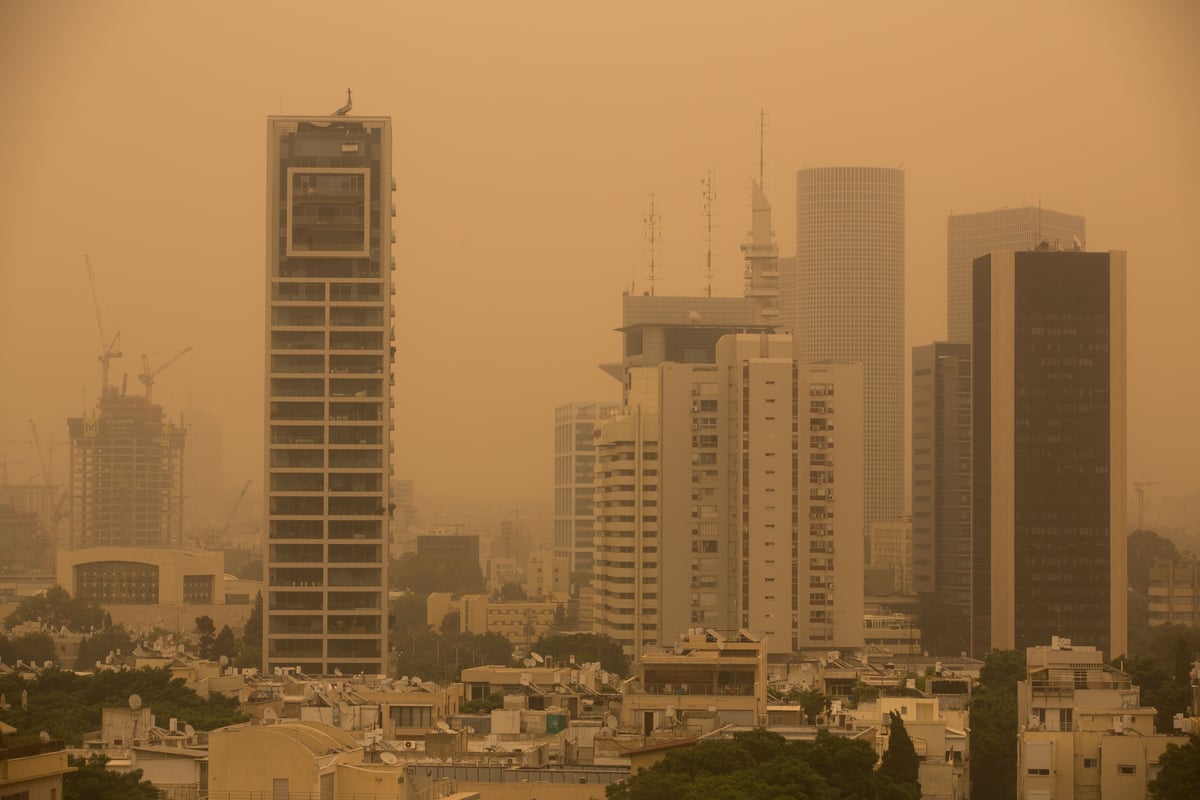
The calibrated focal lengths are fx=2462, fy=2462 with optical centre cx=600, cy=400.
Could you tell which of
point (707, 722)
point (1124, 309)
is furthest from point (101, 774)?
point (1124, 309)

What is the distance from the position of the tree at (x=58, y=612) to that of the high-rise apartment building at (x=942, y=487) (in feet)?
147

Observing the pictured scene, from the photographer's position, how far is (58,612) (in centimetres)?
13212

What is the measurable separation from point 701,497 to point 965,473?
40.6 m

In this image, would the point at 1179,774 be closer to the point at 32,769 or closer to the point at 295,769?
the point at 295,769

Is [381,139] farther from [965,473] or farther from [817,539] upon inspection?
[965,473]

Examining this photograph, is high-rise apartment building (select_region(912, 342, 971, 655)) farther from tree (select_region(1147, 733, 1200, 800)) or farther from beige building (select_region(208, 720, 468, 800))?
beige building (select_region(208, 720, 468, 800))

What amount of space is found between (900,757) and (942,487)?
97.7 meters

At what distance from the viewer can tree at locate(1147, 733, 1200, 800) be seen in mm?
42125

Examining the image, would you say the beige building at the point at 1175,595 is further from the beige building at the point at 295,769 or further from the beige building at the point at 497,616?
the beige building at the point at 295,769

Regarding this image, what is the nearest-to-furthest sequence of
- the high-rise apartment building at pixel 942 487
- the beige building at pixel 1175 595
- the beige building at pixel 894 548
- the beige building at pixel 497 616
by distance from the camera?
the beige building at pixel 1175 595, the high-rise apartment building at pixel 942 487, the beige building at pixel 497 616, the beige building at pixel 894 548

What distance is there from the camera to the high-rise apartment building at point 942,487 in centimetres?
13700

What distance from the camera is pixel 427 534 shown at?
19588 centimetres

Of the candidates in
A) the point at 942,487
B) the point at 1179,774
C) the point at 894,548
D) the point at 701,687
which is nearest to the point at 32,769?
the point at 1179,774

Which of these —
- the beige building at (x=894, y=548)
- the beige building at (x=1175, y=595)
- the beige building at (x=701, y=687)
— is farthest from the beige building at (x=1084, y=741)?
the beige building at (x=894, y=548)
